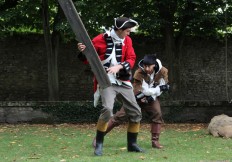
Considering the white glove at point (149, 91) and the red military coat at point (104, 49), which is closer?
the red military coat at point (104, 49)

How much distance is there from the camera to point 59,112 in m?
13.7

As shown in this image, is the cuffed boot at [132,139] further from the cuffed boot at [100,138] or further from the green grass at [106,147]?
the cuffed boot at [100,138]

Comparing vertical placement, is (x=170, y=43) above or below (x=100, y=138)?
above

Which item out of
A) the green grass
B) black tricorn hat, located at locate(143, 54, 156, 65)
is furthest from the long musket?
black tricorn hat, located at locate(143, 54, 156, 65)

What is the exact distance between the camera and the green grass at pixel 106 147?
21.5ft

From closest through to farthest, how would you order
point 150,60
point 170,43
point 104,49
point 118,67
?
1. point 118,67
2. point 104,49
3. point 150,60
4. point 170,43

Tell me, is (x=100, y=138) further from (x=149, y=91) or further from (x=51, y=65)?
(x=51, y=65)

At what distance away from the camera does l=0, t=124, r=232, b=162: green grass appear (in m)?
6.55

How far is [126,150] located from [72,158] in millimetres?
1242

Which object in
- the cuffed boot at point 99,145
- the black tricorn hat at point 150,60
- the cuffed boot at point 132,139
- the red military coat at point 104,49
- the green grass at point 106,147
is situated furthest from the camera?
the black tricorn hat at point 150,60

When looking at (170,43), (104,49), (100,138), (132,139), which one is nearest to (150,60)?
(104,49)

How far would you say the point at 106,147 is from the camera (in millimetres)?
8008

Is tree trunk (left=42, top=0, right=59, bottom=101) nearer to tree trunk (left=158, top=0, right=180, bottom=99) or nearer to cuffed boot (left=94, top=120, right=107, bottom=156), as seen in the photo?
tree trunk (left=158, top=0, right=180, bottom=99)

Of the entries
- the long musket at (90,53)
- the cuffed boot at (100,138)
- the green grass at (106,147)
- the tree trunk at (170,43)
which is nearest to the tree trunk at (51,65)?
the tree trunk at (170,43)
